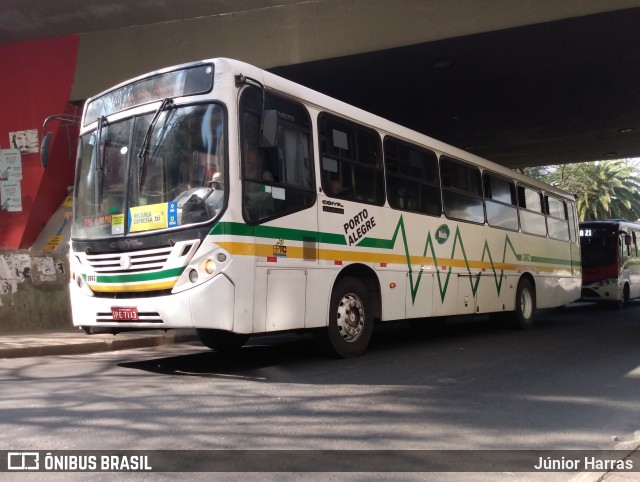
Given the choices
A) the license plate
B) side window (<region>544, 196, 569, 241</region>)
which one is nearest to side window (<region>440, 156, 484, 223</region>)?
side window (<region>544, 196, 569, 241</region>)

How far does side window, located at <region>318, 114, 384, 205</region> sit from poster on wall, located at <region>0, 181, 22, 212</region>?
9.41 m

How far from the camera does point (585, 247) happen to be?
21250 millimetres

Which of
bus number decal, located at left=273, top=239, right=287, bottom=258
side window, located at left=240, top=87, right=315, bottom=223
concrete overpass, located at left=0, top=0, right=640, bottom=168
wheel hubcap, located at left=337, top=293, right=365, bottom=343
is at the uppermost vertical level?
concrete overpass, located at left=0, top=0, right=640, bottom=168

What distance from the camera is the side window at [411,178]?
28.6 feet

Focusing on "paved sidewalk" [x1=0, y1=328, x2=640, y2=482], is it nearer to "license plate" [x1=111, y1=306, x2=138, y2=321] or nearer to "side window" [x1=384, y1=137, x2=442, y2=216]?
"license plate" [x1=111, y1=306, x2=138, y2=321]

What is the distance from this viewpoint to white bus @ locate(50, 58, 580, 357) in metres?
6.07

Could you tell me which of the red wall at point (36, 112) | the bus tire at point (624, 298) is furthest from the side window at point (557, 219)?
the red wall at point (36, 112)

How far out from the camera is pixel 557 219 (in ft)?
49.6

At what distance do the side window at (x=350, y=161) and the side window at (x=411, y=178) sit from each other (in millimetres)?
298

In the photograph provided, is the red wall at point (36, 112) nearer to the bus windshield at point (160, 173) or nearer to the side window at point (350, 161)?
the bus windshield at point (160, 173)

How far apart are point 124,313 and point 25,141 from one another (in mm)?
9522

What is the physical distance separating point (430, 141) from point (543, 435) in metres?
6.14

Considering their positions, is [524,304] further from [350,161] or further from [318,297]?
[318,297]

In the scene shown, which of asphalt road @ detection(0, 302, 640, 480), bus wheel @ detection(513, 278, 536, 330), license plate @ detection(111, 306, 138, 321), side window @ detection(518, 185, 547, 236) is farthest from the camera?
side window @ detection(518, 185, 547, 236)
